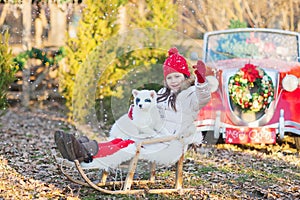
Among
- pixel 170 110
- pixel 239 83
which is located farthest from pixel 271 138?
pixel 170 110

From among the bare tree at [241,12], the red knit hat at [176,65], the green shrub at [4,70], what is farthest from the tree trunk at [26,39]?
the red knit hat at [176,65]

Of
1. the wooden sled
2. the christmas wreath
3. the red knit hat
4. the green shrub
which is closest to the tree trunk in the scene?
the green shrub

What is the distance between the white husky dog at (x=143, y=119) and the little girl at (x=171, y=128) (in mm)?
71

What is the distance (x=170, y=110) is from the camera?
4.62 metres

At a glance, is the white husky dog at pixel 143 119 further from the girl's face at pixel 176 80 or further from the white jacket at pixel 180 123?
→ the girl's face at pixel 176 80

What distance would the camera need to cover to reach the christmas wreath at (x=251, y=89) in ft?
22.2

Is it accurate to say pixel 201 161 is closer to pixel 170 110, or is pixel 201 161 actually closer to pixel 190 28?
pixel 170 110

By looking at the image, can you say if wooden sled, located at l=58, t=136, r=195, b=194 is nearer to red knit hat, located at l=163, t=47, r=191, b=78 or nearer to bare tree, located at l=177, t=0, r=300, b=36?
red knit hat, located at l=163, t=47, r=191, b=78

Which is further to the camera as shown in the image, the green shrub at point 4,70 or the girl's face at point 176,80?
the green shrub at point 4,70

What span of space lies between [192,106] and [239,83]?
2478 millimetres

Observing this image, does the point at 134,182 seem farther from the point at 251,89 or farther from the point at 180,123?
the point at 251,89

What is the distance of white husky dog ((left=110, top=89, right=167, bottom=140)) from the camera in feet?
14.6

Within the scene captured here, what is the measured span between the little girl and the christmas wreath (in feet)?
7.22

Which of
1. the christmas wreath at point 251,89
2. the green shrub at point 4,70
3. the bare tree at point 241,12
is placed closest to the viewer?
the christmas wreath at point 251,89
